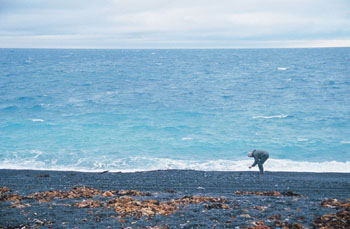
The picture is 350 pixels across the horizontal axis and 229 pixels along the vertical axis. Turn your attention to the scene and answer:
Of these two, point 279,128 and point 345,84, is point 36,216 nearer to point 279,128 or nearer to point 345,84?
point 279,128

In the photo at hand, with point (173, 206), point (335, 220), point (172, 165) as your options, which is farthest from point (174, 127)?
point (335, 220)

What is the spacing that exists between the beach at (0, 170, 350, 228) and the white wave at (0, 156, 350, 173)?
420cm

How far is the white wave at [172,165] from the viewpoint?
713 inches

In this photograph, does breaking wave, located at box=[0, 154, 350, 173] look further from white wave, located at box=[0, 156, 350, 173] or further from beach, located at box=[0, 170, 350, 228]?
beach, located at box=[0, 170, 350, 228]

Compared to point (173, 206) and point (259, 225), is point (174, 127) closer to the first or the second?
point (173, 206)

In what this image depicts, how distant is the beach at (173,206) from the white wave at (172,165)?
13.8 ft

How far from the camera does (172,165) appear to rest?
18.9m

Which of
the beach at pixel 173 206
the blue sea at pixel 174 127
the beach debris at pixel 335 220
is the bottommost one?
the beach at pixel 173 206

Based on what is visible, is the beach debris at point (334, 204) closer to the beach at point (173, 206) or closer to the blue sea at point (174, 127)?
the beach at point (173, 206)

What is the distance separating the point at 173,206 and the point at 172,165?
9.77 meters

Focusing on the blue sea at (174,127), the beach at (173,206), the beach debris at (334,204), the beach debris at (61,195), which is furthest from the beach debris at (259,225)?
the blue sea at (174,127)

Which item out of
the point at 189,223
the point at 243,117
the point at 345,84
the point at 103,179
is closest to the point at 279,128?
the point at 243,117

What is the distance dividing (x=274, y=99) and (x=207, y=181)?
28786 mm

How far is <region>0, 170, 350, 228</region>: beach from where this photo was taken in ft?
25.7
